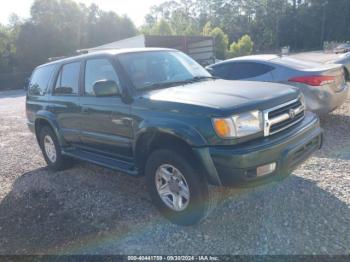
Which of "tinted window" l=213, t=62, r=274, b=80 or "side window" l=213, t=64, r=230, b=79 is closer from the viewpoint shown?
"tinted window" l=213, t=62, r=274, b=80

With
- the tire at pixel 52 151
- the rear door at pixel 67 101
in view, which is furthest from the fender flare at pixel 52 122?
the tire at pixel 52 151

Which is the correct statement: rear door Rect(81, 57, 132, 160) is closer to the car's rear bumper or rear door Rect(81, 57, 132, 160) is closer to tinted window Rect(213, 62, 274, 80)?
tinted window Rect(213, 62, 274, 80)

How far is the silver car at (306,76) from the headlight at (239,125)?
11.7 ft

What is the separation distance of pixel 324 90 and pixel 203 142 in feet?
13.6

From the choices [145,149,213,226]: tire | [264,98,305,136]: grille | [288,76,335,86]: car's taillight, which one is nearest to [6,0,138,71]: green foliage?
[288,76,335,86]: car's taillight

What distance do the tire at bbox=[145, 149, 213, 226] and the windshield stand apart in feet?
3.30

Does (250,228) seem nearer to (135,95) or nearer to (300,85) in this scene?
(135,95)

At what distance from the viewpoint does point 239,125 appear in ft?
10.3

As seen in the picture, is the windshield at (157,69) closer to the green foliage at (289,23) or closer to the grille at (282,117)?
the grille at (282,117)

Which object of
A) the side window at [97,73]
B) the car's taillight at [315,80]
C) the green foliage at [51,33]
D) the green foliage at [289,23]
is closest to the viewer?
the side window at [97,73]

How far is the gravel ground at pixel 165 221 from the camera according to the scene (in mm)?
3262

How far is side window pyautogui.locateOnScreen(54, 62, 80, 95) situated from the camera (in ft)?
16.3

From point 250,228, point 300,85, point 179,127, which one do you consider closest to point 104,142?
point 179,127

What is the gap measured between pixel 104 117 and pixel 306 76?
4115 millimetres
